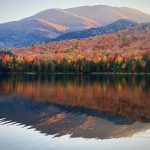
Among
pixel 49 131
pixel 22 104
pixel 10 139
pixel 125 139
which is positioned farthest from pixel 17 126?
pixel 22 104

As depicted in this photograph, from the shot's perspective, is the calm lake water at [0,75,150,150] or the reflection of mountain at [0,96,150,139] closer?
the calm lake water at [0,75,150,150]

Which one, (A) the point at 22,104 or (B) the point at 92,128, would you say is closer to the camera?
(B) the point at 92,128

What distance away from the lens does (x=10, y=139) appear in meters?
49.5

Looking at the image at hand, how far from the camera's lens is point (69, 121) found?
64812mm

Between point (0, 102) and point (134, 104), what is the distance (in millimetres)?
32919

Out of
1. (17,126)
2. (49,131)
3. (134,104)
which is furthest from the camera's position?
(134,104)

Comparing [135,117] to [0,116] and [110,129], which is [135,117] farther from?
[0,116]

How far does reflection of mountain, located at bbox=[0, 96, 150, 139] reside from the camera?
2178 inches

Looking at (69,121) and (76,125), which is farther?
(69,121)

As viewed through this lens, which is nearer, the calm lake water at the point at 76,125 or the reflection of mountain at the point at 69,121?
the calm lake water at the point at 76,125

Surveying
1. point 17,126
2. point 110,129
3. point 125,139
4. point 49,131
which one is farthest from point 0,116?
point 125,139

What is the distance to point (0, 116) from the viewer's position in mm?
71250

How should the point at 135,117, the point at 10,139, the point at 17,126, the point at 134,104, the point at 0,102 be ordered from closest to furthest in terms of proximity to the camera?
the point at 10,139 < the point at 17,126 < the point at 135,117 < the point at 134,104 < the point at 0,102

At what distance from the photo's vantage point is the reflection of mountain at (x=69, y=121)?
5531 centimetres
